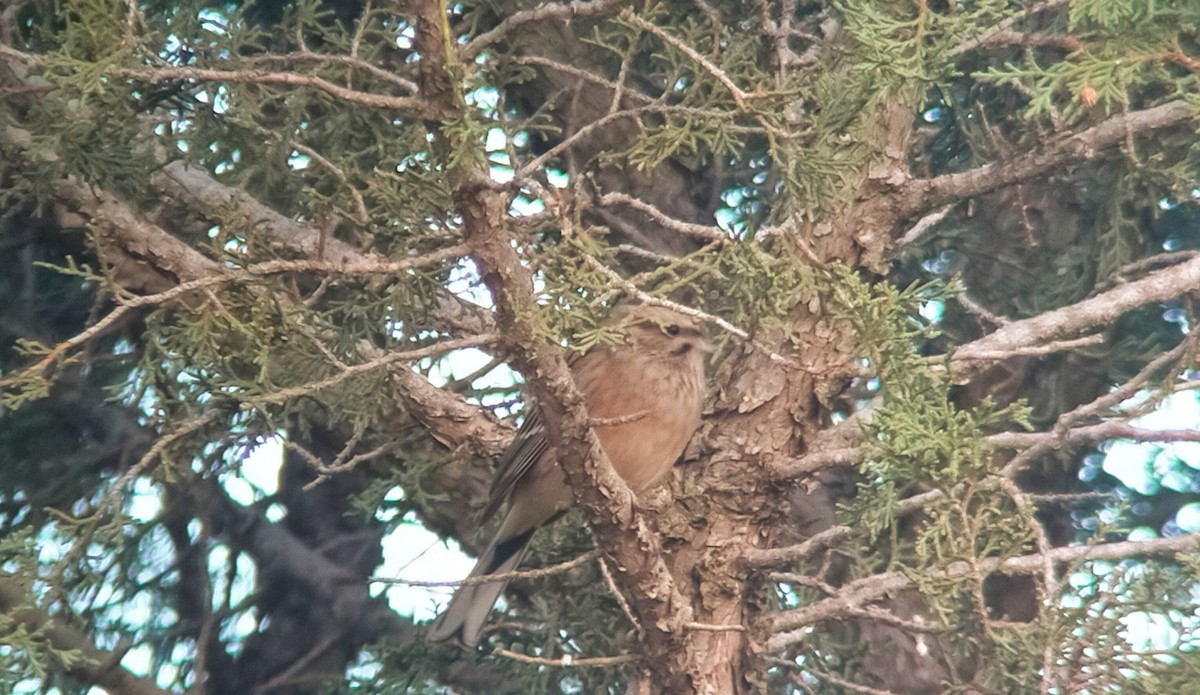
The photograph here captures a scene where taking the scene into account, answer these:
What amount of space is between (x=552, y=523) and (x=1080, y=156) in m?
2.58

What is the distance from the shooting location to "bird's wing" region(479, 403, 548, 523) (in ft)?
17.0

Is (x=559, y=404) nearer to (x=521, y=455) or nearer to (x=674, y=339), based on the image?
(x=521, y=455)

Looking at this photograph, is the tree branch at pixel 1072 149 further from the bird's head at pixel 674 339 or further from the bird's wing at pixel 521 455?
the bird's wing at pixel 521 455

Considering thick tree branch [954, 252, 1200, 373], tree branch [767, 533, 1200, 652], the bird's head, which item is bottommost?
tree branch [767, 533, 1200, 652]

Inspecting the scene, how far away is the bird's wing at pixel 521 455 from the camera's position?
204 inches

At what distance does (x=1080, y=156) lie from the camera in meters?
4.63

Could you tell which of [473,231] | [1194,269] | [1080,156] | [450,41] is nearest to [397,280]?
[473,231]

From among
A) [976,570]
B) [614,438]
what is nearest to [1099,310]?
[976,570]

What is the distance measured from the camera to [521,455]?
17.1ft

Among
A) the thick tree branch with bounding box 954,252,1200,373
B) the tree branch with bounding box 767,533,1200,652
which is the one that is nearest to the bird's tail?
the tree branch with bounding box 767,533,1200,652

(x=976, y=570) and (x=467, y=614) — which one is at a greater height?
(x=467, y=614)

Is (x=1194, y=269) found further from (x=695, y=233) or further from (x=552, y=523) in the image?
(x=552, y=523)

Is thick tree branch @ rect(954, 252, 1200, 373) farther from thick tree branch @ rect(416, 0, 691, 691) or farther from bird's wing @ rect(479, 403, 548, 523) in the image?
bird's wing @ rect(479, 403, 548, 523)

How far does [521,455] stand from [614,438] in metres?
0.39
